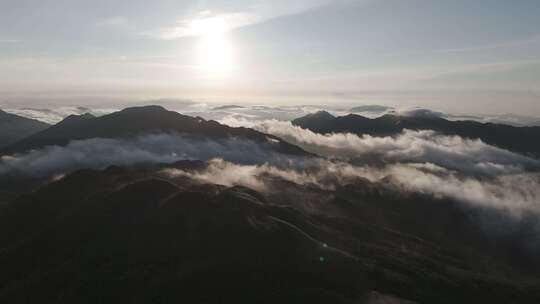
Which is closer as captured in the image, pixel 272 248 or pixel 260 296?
pixel 260 296

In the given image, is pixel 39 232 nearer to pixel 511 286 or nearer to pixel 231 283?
pixel 231 283

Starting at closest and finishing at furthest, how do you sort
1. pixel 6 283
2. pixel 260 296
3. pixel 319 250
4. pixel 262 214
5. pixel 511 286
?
pixel 260 296 < pixel 6 283 < pixel 319 250 < pixel 511 286 < pixel 262 214

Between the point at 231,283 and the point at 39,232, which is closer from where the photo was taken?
the point at 231,283

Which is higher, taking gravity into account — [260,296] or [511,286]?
[260,296]

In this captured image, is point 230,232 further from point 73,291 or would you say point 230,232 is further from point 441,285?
point 441,285

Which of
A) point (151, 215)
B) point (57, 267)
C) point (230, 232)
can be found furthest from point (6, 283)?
point (230, 232)

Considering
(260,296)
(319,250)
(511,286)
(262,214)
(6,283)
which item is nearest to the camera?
(260,296)

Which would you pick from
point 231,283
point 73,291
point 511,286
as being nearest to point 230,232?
point 231,283

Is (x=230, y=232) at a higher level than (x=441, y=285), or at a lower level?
higher

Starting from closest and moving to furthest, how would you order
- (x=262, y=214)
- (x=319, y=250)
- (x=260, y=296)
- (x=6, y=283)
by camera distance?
(x=260, y=296) < (x=6, y=283) < (x=319, y=250) < (x=262, y=214)
